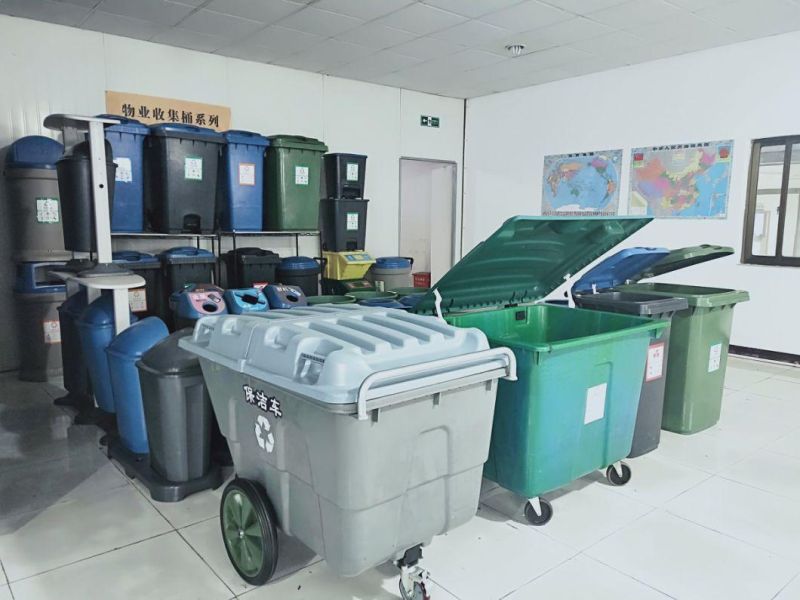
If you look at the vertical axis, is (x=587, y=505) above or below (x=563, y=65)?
below

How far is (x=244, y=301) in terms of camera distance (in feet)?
11.2

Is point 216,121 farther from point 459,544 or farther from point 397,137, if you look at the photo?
point 459,544

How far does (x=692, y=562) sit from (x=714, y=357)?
1.53 meters

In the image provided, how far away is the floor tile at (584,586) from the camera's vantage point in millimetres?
1921

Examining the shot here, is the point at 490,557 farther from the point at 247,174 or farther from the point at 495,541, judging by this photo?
the point at 247,174

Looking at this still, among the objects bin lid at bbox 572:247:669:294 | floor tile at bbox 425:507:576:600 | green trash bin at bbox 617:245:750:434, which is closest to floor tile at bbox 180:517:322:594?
floor tile at bbox 425:507:576:600

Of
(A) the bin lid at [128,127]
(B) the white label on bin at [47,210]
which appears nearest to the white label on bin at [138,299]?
(B) the white label on bin at [47,210]

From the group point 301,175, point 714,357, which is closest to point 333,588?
point 714,357

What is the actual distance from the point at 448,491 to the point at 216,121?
4.71 metres

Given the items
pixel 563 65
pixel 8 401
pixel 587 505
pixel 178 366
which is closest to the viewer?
pixel 178 366

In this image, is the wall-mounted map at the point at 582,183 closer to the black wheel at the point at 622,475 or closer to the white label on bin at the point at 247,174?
the white label on bin at the point at 247,174

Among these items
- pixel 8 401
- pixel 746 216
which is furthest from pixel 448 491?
pixel 746 216

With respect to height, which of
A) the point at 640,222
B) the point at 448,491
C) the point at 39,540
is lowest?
the point at 39,540

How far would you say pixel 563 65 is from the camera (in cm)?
588
